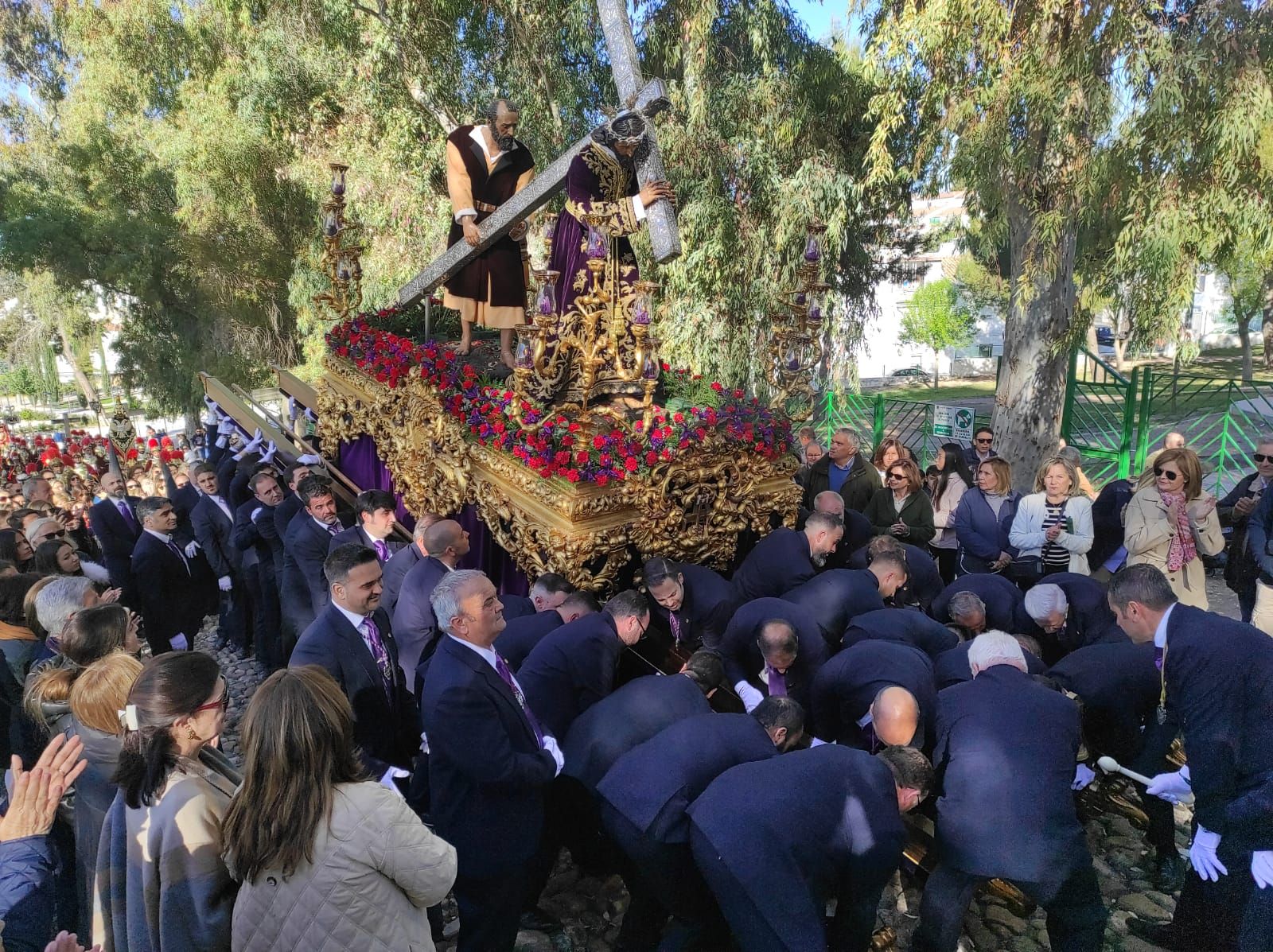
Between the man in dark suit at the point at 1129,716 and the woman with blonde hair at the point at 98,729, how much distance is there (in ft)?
12.9

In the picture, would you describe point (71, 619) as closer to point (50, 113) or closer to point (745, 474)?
point (745, 474)

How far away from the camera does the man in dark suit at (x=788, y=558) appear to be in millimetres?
5266

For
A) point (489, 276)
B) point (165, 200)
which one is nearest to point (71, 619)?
point (489, 276)

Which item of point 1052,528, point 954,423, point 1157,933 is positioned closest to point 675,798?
point 1157,933

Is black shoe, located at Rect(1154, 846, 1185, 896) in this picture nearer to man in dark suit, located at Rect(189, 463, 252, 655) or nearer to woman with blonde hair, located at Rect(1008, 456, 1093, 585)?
woman with blonde hair, located at Rect(1008, 456, 1093, 585)

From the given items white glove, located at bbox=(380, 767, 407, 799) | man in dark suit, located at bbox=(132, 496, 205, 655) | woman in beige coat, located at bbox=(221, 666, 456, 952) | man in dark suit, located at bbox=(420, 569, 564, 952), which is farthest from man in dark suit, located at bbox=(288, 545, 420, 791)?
man in dark suit, located at bbox=(132, 496, 205, 655)

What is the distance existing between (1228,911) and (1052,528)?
111 inches

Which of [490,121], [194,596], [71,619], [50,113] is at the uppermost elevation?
[50,113]

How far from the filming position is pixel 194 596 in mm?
6582

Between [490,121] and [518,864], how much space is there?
20.2 feet

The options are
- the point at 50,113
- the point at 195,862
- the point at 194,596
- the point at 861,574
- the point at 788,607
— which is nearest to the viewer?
the point at 195,862

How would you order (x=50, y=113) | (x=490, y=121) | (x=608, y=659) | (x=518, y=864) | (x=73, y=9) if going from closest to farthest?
(x=518, y=864) < (x=608, y=659) < (x=490, y=121) < (x=73, y=9) < (x=50, y=113)

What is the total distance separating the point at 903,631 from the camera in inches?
177

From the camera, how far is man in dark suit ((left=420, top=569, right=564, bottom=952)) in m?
3.20
